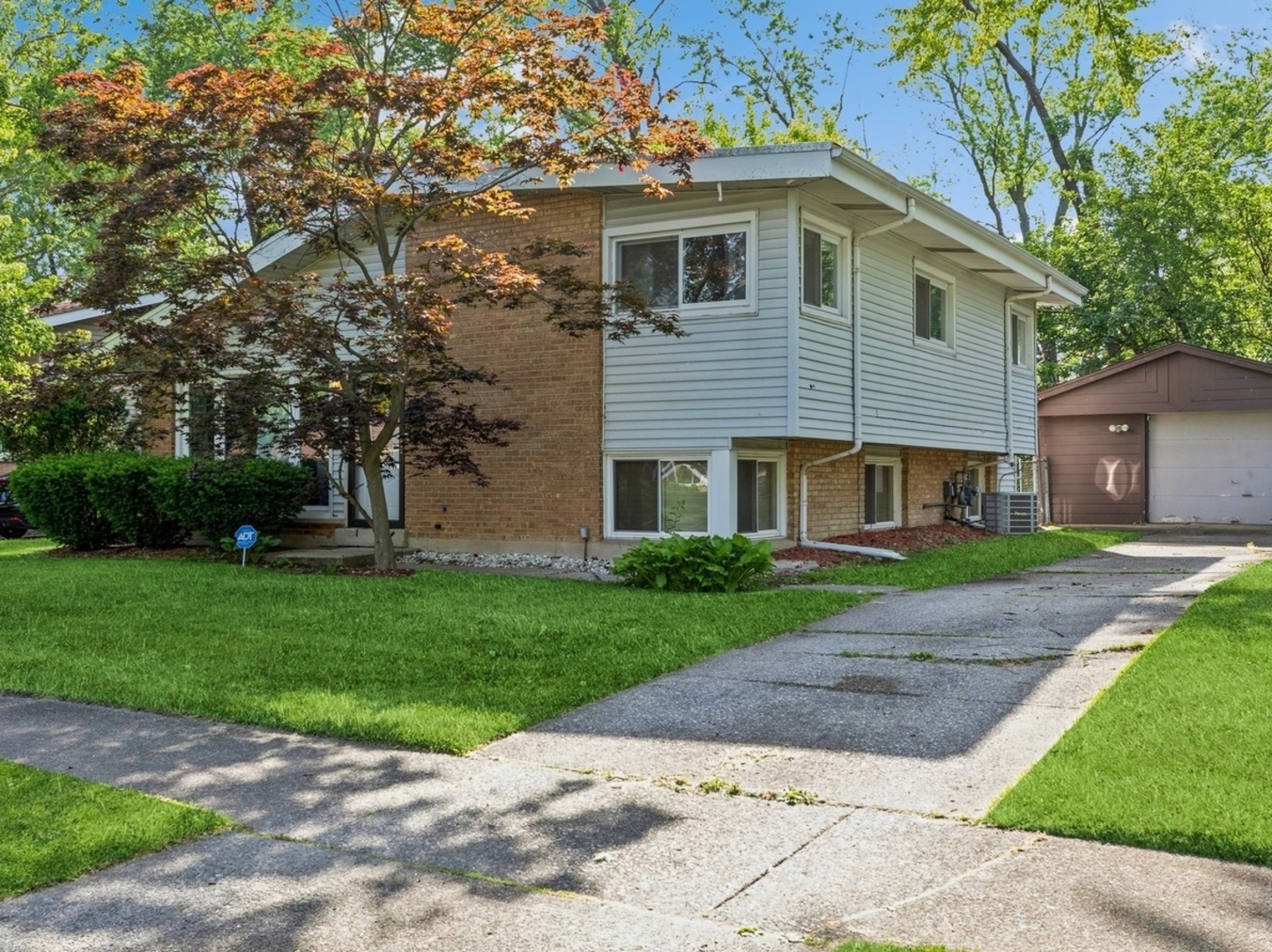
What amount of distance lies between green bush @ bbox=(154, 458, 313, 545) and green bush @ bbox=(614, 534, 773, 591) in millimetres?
5781

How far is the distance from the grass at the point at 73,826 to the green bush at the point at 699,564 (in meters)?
6.56

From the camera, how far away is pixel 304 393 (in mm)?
12375

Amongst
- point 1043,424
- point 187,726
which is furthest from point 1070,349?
point 187,726

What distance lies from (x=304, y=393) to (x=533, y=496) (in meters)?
3.10

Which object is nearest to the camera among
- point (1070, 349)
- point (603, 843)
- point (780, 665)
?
point (603, 843)

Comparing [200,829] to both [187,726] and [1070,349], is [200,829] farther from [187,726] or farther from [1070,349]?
[1070,349]

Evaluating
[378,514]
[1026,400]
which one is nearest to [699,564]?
[378,514]

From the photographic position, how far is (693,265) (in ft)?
43.3

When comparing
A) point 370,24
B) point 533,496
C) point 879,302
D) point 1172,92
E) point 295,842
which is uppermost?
point 1172,92

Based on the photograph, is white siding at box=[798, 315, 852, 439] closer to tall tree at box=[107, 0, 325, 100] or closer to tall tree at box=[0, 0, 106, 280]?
tall tree at box=[0, 0, 106, 280]

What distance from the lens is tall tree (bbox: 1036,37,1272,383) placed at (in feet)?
87.2

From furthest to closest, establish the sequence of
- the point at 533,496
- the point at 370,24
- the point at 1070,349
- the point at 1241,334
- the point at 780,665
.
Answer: the point at 1070,349, the point at 1241,334, the point at 533,496, the point at 370,24, the point at 780,665

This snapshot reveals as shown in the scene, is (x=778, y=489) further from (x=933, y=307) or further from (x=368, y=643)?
(x=368, y=643)

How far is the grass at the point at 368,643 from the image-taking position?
607 centimetres
